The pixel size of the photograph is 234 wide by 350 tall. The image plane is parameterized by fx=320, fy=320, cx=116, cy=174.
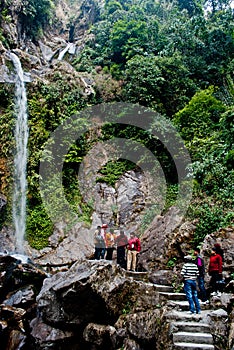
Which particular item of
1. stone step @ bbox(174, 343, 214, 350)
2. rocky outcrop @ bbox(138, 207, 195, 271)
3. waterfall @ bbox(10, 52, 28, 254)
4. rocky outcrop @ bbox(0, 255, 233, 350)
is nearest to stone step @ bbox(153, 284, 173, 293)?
rocky outcrop @ bbox(0, 255, 233, 350)

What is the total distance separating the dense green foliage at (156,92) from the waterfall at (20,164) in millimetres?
332

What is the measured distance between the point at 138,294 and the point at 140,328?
1.03m

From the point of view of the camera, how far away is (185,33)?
19906 millimetres

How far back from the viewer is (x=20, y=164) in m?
15.7

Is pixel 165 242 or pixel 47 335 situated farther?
pixel 165 242

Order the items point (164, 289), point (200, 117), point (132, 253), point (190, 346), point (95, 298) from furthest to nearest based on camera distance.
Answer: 1. point (200, 117)
2. point (132, 253)
3. point (164, 289)
4. point (95, 298)
5. point (190, 346)

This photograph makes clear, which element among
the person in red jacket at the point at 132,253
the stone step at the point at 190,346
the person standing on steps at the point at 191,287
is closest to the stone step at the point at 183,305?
the person standing on steps at the point at 191,287

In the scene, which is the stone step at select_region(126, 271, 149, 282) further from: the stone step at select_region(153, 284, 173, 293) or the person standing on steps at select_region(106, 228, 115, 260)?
the person standing on steps at select_region(106, 228, 115, 260)

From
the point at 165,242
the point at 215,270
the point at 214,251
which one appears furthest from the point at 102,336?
the point at 165,242

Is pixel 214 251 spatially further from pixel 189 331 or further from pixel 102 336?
pixel 102 336

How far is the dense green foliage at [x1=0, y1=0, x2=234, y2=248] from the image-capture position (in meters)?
11.9

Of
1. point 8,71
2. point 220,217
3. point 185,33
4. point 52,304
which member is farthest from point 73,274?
point 185,33

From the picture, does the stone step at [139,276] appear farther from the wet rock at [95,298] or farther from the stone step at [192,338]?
the stone step at [192,338]

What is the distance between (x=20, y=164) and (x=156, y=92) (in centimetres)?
877
